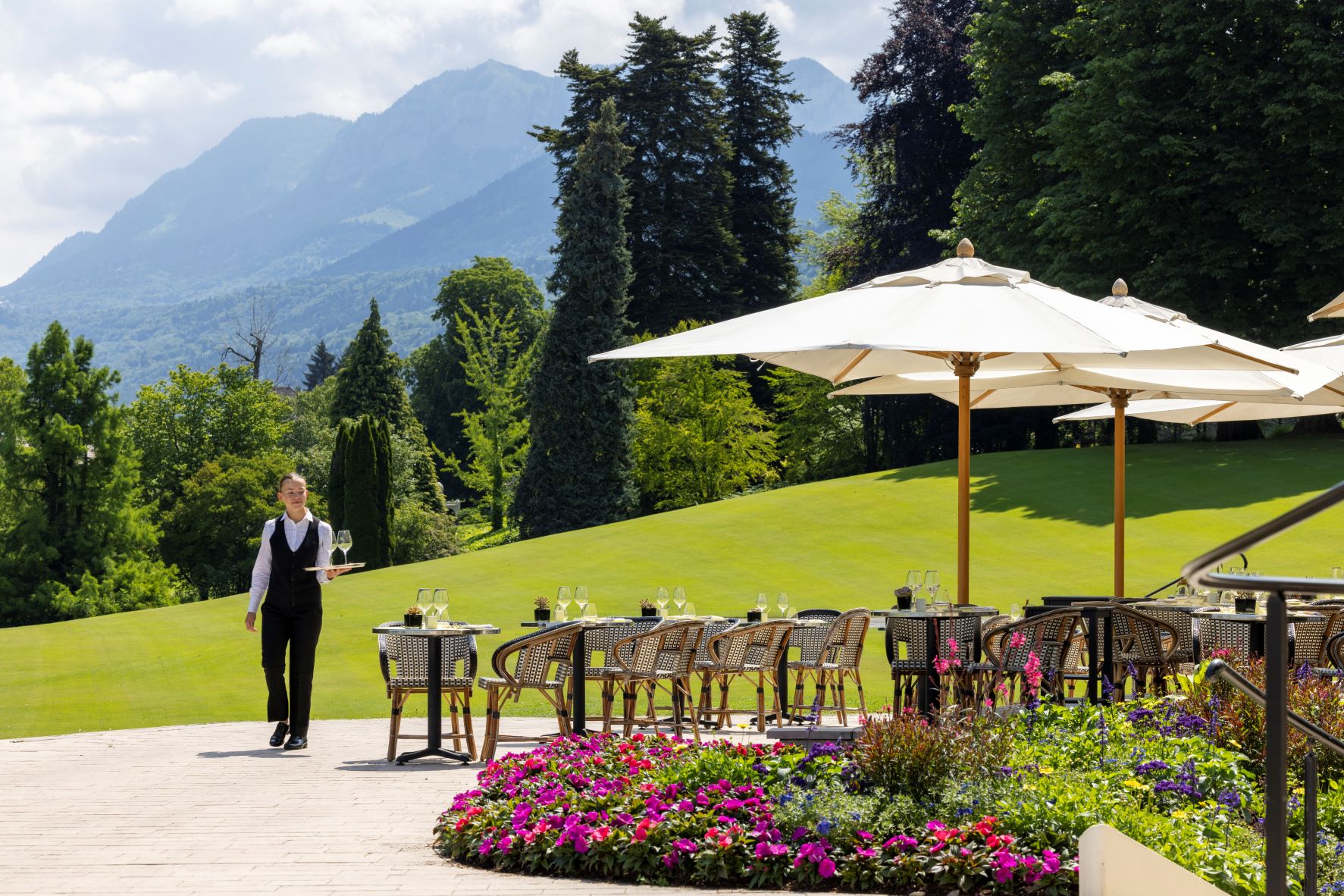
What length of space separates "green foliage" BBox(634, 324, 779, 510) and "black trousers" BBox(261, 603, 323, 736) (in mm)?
30204

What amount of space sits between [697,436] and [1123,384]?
29.4m

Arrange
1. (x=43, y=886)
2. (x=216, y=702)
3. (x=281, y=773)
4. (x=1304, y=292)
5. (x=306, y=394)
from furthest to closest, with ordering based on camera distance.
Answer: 1. (x=306, y=394)
2. (x=1304, y=292)
3. (x=216, y=702)
4. (x=281, y=773)
5. (x=43, y=886)

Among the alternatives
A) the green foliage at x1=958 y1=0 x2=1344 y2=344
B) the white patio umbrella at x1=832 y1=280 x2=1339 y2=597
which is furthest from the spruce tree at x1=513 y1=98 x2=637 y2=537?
the white patio umbrella at x1=832 y1=280 x2=1339 y2=597

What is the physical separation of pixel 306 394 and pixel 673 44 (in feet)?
105

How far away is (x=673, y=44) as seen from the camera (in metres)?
46.8

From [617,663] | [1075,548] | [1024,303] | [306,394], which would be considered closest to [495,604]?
[1075,548]

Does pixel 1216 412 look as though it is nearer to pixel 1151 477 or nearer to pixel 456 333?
pixel 1151 477

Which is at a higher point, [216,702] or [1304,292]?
[1304,292]

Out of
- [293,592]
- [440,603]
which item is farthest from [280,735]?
[440,603]

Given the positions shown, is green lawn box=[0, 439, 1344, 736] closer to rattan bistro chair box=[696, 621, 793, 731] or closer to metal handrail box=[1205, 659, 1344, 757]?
rattan bistro chair box=[696, 621, 793, 731]

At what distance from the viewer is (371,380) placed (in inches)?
2244

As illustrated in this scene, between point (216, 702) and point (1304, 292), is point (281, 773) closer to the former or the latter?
point (216, 702)

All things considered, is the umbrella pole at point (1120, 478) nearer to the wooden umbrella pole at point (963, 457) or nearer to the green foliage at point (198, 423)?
the wooden umbrella pole at point (963, 457)

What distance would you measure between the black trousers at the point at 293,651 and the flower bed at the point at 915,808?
3.56m
